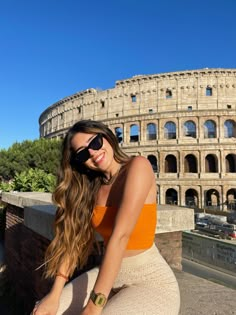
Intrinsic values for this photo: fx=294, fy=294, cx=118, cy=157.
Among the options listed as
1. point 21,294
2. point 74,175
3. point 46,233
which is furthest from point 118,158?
point 21,294

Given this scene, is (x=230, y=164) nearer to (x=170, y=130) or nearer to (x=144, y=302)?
(x=170, y=130)

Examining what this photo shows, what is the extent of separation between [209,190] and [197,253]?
24.1 m

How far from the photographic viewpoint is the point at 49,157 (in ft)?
93.9

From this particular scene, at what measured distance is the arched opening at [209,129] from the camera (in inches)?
1302

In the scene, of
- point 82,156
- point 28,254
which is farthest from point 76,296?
point 28,254

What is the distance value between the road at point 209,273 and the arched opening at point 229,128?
79.7ft

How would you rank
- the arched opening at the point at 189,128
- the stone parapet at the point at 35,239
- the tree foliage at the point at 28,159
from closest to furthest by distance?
the stone parapet at the point at 35,239, the tree foliage at the point at 28,159, the arched opening at the point at 189,128

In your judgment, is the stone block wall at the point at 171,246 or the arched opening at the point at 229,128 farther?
the arched opening at the point at 229,128

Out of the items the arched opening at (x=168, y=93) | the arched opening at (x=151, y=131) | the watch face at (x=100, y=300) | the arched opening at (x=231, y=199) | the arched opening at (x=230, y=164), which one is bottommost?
the arched opening at (x=231, y=199)

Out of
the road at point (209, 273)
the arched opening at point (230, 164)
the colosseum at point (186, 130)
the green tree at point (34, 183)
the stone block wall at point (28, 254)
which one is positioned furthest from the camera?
the arched opening at point (230, 164)

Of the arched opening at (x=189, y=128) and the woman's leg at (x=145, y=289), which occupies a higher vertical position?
the arched opening at (x=189, y=128)

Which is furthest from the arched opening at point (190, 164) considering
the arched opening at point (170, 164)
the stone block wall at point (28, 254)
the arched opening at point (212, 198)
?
the stone block wall at point (28, 254)

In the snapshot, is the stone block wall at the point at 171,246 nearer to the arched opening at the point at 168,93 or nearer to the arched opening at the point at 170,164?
the arched opening at the point at 170,164

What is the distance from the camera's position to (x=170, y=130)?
111 feet
